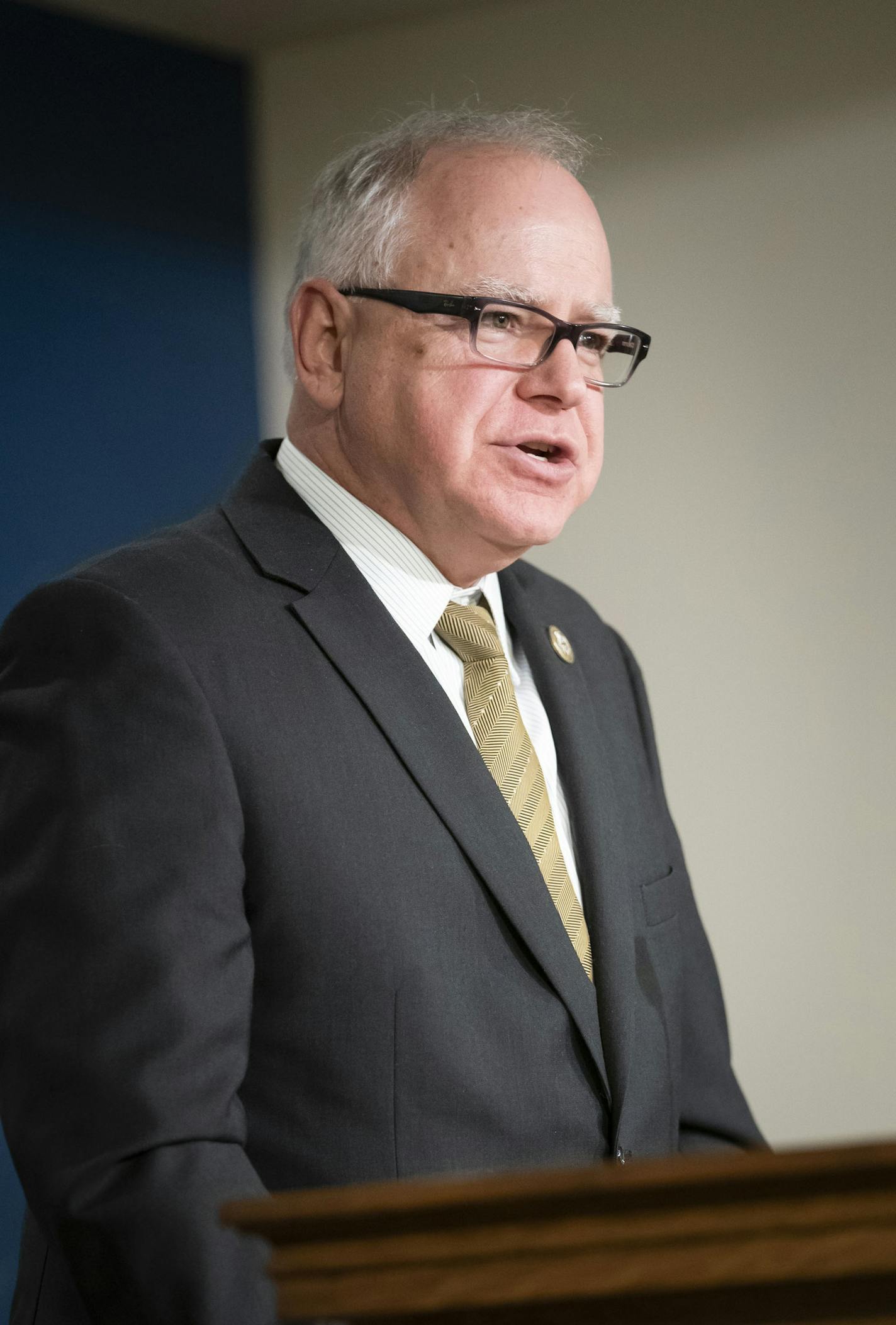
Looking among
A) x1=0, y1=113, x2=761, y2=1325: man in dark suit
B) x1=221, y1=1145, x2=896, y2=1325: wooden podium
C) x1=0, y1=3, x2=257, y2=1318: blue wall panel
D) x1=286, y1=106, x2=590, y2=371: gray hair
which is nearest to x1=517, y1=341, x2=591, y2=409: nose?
x1=0, y1=113, x2=761, y2=1325: man in dark suit

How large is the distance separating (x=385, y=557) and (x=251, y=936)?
0.48 m

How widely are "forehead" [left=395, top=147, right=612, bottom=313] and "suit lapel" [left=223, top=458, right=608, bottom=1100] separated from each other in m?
0.36

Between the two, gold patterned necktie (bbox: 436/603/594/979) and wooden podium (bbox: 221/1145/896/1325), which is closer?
wooden podium (bbox: 221/1145/896/1325)

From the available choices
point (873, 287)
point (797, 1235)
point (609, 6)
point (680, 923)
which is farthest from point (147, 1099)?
point (609, 6)

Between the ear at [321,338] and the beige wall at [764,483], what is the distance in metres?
1.30

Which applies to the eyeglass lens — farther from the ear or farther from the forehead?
the ear

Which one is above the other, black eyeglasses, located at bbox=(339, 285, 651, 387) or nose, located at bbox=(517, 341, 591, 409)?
black eyeglasses, located at bbox=(339, 285, 651, 387)

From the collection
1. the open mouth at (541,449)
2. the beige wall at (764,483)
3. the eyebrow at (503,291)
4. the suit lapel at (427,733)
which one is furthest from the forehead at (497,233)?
the beige wall at (764,483)

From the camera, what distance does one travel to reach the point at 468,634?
5.39 ft

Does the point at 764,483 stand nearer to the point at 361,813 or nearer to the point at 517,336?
the point at 517,336

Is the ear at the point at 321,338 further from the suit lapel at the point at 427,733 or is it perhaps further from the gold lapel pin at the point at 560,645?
the gold lapel pin at the point at 560,645

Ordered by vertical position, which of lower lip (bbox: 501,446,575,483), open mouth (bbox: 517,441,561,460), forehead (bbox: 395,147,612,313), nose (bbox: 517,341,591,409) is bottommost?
lower lip (bbox: 501,446,575,483)

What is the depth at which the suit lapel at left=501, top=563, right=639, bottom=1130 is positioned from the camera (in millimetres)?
1534

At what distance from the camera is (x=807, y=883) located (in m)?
2.78
